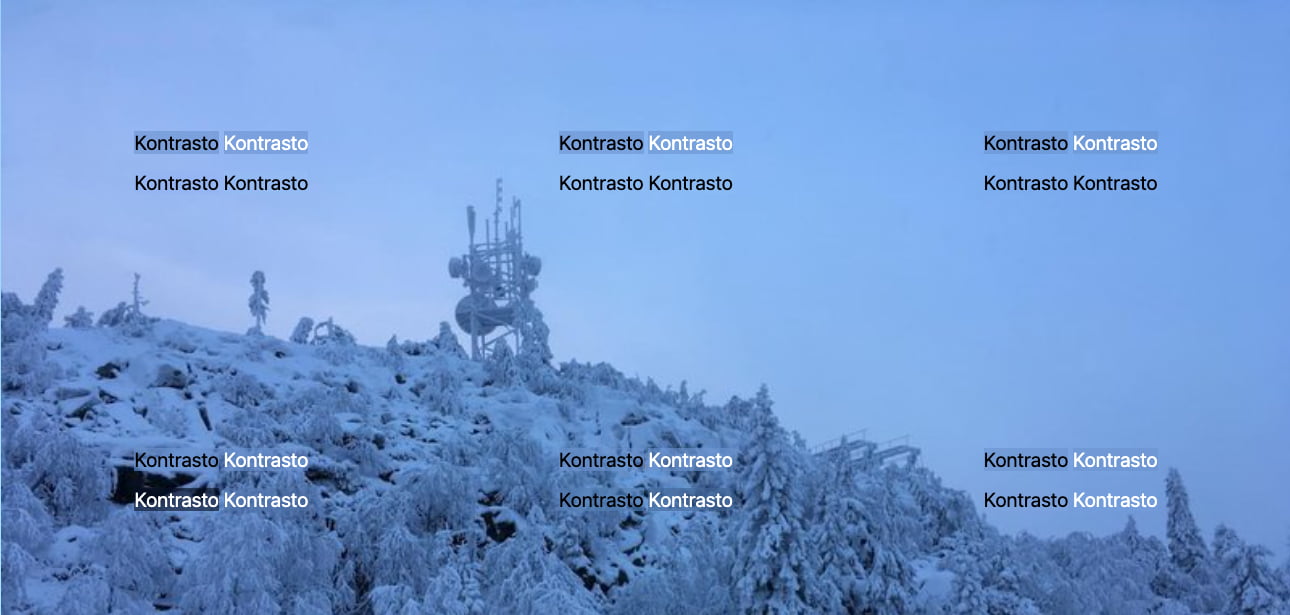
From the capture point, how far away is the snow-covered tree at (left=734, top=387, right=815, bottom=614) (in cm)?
3180

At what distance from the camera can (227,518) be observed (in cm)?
2866

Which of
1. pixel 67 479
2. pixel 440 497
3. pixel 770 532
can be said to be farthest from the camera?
pixel 440 497

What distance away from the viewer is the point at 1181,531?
173 ft

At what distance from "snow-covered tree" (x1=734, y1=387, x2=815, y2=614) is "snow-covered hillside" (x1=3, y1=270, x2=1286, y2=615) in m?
0.07

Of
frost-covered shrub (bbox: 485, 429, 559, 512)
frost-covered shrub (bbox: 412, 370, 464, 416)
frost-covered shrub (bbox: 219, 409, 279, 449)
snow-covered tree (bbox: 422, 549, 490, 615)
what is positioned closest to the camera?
snow-covered tree (bbox: 422, 549, 490, 615)

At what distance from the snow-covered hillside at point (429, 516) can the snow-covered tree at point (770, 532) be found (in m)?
0.07

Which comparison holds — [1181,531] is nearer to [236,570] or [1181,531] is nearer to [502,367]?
[502,367]

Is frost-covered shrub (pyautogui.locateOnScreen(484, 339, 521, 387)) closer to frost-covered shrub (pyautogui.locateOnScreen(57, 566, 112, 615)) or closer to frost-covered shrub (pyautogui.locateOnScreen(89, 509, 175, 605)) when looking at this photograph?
frost-covered shrub (pyautogui.locateOnScreen(89, 509, 175, 605))

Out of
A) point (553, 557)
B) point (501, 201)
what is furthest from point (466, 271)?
point (553, 557)

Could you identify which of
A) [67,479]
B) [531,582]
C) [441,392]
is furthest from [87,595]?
[441,392]

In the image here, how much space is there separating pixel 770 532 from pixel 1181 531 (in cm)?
3071

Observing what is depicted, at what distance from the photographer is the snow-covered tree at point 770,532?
31.8 m

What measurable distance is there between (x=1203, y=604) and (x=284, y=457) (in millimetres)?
37197

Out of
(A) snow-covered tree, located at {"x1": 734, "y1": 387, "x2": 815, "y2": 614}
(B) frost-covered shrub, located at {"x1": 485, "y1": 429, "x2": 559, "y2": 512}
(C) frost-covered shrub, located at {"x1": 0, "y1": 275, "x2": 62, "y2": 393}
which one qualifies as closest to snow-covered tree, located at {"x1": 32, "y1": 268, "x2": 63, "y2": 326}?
(C) frost-covered shrub, located at {"x1": 0, "y1": 275, "x2": 62, "y2": 393}
